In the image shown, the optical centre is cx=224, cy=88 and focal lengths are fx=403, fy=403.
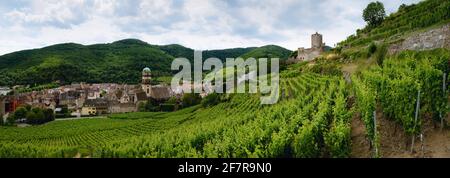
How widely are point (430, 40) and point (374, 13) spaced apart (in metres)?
30.9

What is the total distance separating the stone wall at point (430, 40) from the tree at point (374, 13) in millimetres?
26615

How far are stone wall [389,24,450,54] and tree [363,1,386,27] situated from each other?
2662 cm

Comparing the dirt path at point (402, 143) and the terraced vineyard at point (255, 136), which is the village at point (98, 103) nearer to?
the terraced vineyard at point (255, 136)

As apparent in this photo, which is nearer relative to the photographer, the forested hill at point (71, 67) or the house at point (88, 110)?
the house at point (88, 110)

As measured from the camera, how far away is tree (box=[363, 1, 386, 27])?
58.6m

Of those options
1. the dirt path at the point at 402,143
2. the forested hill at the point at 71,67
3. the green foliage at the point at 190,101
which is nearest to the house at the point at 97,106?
the green foliage at the point at 190,101

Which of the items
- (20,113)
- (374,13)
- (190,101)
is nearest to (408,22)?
(374,13)

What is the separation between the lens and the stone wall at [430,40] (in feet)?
93.5

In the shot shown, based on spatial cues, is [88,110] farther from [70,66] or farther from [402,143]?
[70,66]

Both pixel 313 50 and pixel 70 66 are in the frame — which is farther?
pixel 70 66

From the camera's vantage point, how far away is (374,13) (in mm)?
58906

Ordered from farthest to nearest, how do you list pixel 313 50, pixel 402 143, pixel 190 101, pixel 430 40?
pixel 313 50 → pixel 190 101 → pixel 430 40 → pixel 402 143

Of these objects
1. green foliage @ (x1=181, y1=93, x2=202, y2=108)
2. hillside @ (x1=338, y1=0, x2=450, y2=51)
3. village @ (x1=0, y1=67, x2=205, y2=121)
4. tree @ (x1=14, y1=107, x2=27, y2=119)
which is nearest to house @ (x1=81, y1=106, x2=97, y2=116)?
village @ (x1=0, y1=67, x2=205, y2=121)
